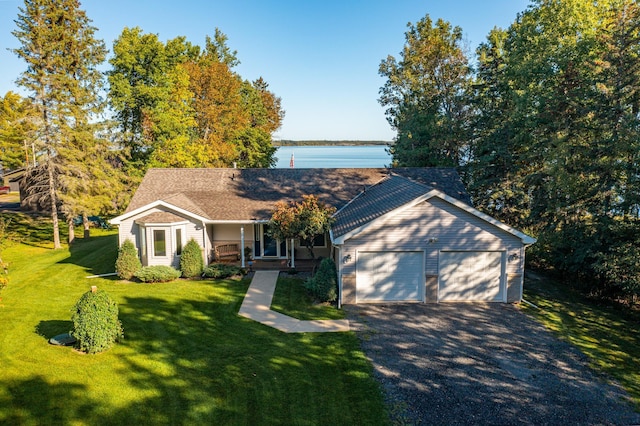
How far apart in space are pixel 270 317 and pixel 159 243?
320 inches

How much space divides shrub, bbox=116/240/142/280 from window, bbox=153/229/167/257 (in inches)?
36.3

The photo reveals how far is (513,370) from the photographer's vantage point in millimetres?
11016

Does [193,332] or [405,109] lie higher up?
[405,109]

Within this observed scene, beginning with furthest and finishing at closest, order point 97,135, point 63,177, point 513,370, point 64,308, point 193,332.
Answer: point 97,135 < point 63,177 < point 64,308 < point 193,332 < point 513,370

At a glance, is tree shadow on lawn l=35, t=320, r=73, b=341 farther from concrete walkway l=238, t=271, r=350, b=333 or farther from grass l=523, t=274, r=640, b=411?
grass l=523, t=274, r=640, b=411

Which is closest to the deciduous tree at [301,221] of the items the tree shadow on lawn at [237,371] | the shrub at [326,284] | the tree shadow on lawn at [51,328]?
the shrub at [326,284]

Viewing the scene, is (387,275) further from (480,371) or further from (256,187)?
(256,187)

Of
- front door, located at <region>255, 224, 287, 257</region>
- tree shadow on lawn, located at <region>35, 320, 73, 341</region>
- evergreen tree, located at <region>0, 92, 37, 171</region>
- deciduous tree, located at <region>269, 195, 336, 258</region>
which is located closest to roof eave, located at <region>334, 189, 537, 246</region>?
deciduous tree, located at <region>269, 195, 336, 258</region>

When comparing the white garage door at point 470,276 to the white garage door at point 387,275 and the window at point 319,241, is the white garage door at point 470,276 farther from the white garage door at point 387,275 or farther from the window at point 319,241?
the window at point 319,241

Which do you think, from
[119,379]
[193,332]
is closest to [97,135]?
[193,332]

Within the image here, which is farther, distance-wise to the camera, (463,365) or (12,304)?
(12,304)

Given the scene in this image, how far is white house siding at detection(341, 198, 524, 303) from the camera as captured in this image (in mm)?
15883

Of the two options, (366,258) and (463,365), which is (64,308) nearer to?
(366,258)

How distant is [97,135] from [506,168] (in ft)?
87.6
